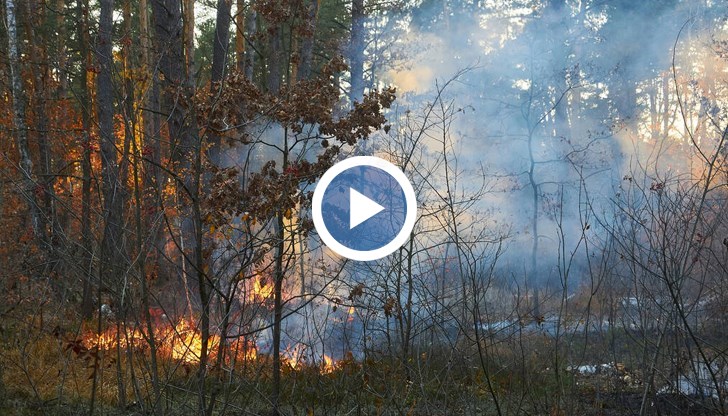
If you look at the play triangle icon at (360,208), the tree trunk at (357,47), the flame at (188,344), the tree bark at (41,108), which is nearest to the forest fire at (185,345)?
the flame at (188,344)

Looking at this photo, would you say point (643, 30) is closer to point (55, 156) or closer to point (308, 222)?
point (55, 156)

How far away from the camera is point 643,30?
2623cm

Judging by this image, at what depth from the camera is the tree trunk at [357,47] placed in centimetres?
2095

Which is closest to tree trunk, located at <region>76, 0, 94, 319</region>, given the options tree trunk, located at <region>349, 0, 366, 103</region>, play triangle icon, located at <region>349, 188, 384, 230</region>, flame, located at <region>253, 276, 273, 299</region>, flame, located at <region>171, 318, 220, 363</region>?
flame, located at <region>171, 318, 220, 363</region>

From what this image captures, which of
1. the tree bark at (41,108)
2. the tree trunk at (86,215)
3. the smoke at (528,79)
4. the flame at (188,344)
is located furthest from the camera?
the smoke at (528,79)

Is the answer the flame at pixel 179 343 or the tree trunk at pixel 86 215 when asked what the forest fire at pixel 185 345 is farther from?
the tree trunk at pixel 86 215

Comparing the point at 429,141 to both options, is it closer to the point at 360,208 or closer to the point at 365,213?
the point at 360,208

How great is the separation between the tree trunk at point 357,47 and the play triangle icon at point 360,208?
1110cm

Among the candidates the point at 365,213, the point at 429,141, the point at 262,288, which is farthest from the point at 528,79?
the point at 262,288

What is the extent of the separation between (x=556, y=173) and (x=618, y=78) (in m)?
4.20

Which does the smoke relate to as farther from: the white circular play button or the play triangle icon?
the play triangle icon

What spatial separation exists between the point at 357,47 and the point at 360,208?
38.2 ft

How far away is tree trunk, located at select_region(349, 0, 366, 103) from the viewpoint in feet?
68.7

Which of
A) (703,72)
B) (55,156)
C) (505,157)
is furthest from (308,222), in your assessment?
(703,72)
